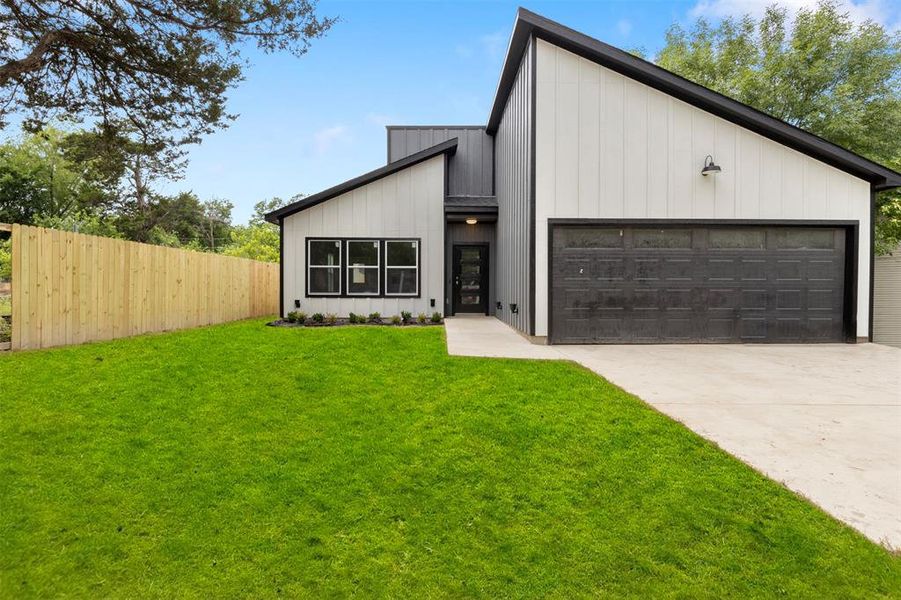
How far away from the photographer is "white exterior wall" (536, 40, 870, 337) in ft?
24.1

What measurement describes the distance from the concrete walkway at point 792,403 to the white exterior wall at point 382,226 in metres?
3.20

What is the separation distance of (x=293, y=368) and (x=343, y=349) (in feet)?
3.35

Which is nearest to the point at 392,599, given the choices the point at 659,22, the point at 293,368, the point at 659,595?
the point at 659,595

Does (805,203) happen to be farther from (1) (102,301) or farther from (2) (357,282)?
(1) (102,301)

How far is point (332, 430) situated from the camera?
3.52 m

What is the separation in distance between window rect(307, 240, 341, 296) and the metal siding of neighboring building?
1132cm

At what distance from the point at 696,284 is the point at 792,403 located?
3.86 metres

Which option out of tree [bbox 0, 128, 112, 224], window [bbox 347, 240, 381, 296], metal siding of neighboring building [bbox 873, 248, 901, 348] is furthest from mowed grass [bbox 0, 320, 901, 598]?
tree [bbox 0, 128, 112, 224]

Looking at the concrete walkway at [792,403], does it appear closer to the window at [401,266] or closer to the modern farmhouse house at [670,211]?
the modern farmhouse house at [670,211]

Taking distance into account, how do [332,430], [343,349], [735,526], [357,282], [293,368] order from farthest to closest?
1. [357,282]
2. [343,349]
3. [293,368]
4. [332,430]
5. [735,526]

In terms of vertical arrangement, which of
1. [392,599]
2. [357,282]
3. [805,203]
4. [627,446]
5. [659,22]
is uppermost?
[659,22]

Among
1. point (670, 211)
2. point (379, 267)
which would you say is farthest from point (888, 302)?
point (379, 267)

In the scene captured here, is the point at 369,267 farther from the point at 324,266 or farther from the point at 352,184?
the point at 352,184

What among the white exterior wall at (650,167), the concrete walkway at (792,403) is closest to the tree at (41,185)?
the white exterior wall at (650,167)
